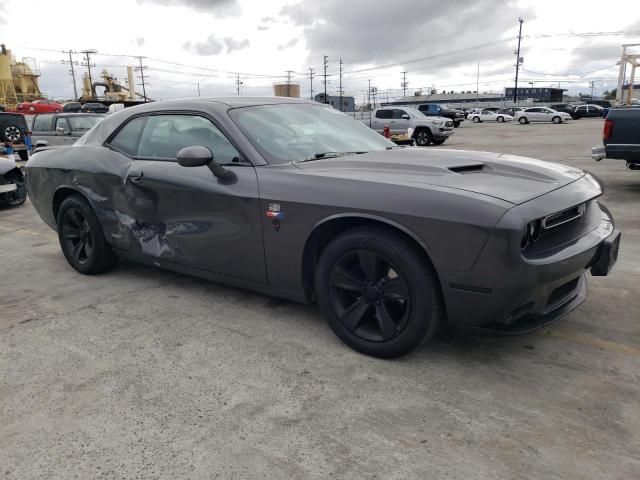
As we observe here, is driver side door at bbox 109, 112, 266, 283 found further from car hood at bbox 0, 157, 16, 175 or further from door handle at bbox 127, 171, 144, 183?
car hood at bbox 0, 157, 16, 175

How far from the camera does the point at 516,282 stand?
7.90ft

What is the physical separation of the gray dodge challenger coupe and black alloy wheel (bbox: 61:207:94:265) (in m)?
0.19

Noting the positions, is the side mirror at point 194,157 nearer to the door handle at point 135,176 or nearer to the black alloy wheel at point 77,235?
the door handle at point 135,176

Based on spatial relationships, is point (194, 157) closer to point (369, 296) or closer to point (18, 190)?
point (369, 296)

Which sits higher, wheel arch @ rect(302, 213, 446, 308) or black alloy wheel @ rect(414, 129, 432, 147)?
wheel arch @ rect(302, 213, 446, 308)

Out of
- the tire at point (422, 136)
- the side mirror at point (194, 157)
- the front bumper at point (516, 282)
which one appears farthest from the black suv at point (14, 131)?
the tire at point (422, 136)

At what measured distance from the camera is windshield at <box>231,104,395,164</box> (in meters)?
3.41

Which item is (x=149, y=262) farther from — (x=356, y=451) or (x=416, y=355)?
(x=356, y=451)

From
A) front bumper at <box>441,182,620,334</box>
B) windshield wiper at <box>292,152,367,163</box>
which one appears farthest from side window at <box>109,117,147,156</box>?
front bumper at <box>441,182,620,334</box>

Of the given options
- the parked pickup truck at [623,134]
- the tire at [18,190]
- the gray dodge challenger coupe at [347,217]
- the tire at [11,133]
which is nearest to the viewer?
the gray dodge challenger coupe at [347,217]

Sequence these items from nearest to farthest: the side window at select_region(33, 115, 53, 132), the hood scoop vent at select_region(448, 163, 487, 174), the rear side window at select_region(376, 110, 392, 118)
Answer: the hood scoop vent at select_region(448, 163, 487, 174), the side window at select_region(33, 115, 53, 132), the rear side window at select_region(376, 110, 392, 118)

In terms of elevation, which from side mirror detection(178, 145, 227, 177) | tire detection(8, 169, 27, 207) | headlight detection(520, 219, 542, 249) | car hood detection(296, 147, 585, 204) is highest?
side mirror detection(178, 145, 227, 177)

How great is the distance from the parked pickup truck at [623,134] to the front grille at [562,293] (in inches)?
211

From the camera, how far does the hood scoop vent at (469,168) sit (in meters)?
2.96
